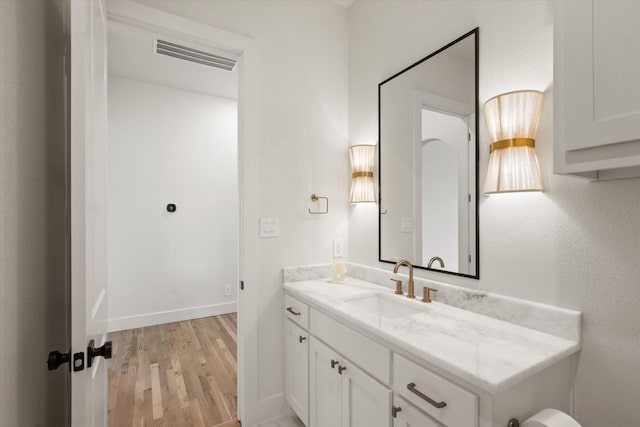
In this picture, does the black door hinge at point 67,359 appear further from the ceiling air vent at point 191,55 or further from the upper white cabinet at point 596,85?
the ceiling air vent at point 191,55

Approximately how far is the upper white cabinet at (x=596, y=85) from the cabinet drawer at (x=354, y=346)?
2.91 ft

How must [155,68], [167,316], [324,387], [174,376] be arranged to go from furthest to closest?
[167,316], [155,68], [174,376], [324,387]

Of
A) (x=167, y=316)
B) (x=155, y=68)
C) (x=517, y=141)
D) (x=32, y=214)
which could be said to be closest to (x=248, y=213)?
(x=32, y=214)

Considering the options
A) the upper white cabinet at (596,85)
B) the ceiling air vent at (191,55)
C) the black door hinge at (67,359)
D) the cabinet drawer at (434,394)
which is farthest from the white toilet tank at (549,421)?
the ceiling air vent at (191,55)

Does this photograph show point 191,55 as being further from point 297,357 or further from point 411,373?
point 411,373

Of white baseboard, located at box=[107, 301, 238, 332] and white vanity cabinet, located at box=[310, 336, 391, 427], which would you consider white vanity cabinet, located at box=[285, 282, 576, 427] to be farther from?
white baseboard, located at box=[107, 301, 238, 332]

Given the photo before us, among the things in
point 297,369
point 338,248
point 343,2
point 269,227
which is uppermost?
point 343,2

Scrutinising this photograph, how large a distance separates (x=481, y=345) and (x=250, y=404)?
1.47 metres

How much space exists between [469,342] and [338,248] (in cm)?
127

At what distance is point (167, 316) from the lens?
3668 millimetres

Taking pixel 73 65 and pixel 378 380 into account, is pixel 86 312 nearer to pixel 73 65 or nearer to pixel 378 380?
pixel 73 65

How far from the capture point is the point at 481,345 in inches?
41.6

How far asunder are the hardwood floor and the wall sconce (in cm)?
206

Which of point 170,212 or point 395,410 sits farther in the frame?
point 170,212
